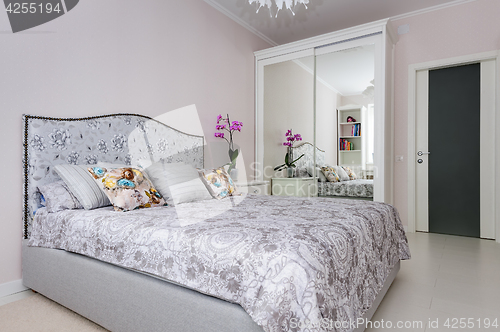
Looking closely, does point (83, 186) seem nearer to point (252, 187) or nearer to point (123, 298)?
point (123, 298)

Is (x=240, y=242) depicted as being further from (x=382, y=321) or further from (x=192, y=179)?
(x=192, y=179)

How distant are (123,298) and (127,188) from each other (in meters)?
0.75

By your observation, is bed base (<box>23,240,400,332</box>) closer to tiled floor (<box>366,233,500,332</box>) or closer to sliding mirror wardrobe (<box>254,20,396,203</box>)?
tiled floor (<box>366,233,500,332</box>)

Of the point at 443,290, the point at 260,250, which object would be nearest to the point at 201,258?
the point at 260,250

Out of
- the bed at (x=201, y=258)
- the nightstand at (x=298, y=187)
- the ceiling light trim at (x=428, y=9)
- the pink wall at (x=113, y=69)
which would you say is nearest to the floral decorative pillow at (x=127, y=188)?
the bed at (x=201, y=258)

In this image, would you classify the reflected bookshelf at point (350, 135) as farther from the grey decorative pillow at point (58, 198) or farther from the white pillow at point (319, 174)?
the grey decorative pillow at point (58, 198)

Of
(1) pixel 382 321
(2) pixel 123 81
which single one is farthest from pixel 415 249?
(2) pixel 123 81

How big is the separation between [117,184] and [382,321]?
70.9 inches

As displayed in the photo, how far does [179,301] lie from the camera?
123cm

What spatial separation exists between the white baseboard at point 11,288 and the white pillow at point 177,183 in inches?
43.7

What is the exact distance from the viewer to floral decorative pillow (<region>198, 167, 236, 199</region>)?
99.4 inches

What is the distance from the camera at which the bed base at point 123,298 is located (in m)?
1.14

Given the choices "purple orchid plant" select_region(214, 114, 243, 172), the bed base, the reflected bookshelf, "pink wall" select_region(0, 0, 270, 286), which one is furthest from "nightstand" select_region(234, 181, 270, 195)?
the bed base

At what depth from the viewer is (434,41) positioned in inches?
149
